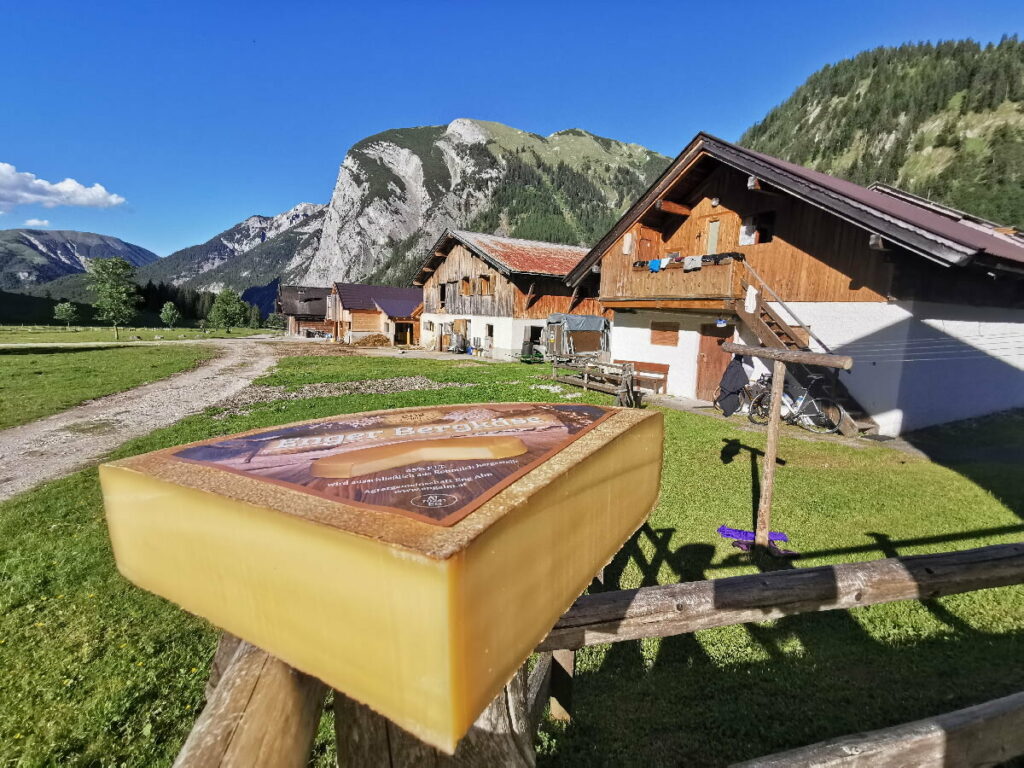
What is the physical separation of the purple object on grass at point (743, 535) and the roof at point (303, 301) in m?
71.7

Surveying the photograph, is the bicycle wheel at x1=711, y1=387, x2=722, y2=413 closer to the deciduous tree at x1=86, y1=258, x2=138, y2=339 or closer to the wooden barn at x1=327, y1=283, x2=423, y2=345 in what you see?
the wooden barn at x1=327, y1=283, x2=423, y2=345

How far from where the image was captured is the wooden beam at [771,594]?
6.74 ft

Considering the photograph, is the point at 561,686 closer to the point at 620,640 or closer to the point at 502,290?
the point at 620,640

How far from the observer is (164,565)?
115 centimetres

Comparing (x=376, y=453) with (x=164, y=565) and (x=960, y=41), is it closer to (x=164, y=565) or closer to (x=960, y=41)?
(x=164, y=565)

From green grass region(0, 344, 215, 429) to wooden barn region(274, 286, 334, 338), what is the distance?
3993cm

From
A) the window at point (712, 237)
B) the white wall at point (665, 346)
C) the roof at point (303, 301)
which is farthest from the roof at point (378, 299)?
the window at point (712, 237)

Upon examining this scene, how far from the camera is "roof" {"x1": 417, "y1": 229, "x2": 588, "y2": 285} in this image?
29.7m

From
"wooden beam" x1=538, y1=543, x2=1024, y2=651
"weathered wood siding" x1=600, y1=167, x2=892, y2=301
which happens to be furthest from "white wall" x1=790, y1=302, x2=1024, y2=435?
"wooden beam" x1=538, y1=543, x2=1024, y2=651

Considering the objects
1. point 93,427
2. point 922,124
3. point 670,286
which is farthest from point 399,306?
point 922,124

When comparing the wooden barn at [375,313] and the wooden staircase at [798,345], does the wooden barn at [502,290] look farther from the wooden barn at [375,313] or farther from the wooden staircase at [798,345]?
the wooden staircase at [798,345]

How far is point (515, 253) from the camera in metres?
32.0

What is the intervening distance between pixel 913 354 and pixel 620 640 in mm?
13424

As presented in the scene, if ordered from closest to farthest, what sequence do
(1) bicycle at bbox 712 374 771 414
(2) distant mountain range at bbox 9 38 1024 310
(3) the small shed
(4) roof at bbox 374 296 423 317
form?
(1) bicycle at bbox 712 374 771 414 → (3) the small shed → (4) roof at bbox 374 296 423 317 → (2) distant mountain range at bbox 9 38 1024 310
